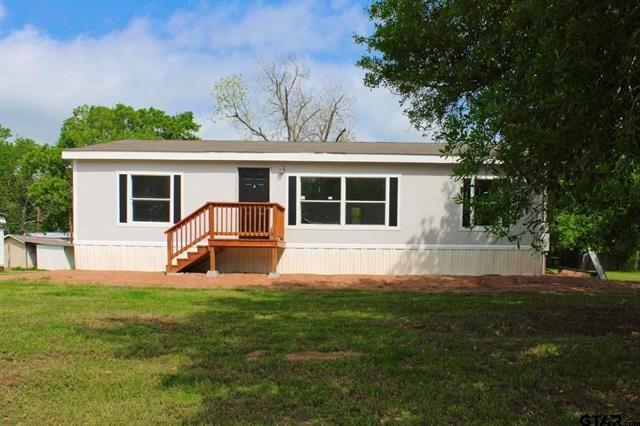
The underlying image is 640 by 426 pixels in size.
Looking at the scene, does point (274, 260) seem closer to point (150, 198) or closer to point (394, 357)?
point (150, 198)

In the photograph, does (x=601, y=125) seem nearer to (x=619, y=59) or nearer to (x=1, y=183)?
(x=619, y=59)

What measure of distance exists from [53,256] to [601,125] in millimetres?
15010

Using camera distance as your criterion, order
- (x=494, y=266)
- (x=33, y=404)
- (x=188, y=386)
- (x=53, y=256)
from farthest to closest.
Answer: (x=53, y=256) < (x=494, y=266) < (x=188, y=386) < (x=33, y=404)

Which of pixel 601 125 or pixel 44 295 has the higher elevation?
pixel 601 125

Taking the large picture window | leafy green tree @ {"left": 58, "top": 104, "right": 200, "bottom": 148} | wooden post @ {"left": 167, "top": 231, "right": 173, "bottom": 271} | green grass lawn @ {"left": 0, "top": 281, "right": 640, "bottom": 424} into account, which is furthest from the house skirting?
leafy green tree @ {"left": 58, "top": 104, "right": 200, "bottom": 148}

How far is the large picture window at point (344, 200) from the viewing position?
13.7m

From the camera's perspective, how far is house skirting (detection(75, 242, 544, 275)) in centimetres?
1364

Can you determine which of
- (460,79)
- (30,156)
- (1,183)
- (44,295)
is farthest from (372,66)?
(1,183)

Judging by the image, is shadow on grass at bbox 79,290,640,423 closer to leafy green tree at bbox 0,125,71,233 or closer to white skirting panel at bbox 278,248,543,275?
white skirting panel at bbox 278,248,543,275

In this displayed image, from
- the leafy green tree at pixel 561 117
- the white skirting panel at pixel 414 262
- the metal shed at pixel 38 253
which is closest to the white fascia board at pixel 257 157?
the white skirting panel at pixel 414 262

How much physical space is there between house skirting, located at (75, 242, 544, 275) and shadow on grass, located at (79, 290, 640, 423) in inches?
182

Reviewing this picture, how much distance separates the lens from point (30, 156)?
32344 millimetres

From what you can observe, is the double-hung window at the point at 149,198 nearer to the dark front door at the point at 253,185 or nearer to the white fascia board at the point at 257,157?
the white fascia board at the point at 257,157

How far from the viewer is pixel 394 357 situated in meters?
5.35
